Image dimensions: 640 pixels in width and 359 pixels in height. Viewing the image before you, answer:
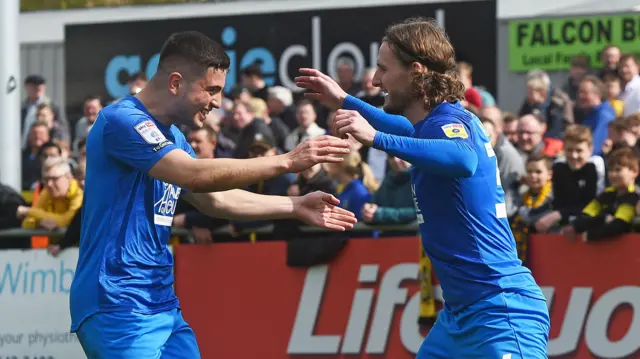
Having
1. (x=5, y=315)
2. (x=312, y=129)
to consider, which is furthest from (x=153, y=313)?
(x=312, y=129)

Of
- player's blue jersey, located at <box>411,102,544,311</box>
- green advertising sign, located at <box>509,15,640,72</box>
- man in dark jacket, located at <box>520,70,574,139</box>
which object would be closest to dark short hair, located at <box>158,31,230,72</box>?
player's blue jersey, located at <box>411,102,544,311</box>

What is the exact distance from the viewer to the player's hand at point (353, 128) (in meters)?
5.63

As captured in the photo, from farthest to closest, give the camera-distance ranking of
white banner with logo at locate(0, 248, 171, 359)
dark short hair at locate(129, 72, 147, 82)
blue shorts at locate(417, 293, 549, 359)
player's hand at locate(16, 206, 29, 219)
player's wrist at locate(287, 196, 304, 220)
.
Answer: dark short hair at locate(129, 72, 147, 82) < player's hand at locate(16, 206, 29, 219) < white banner with logo at locate(0, 248, 171, 359) < player's wrist at locate(287, 196, 304, 220) < blue shorts at locate(417, 293, 549, 359)

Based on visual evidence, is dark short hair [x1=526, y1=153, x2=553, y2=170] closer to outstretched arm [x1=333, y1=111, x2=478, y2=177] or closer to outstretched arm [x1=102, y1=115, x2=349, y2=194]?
outstretched arm [x1=333, y1=111, x2=478, y2=177]

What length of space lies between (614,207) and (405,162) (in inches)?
64.8

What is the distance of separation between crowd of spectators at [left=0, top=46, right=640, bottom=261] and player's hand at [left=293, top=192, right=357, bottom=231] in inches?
126

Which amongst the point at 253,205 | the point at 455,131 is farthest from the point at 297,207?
the point at 455,131

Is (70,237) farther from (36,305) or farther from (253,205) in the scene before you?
(253,205)

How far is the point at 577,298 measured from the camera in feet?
30.2

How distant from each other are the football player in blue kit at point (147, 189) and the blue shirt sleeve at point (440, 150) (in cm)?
24

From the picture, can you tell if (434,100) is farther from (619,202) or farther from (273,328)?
(273,328)

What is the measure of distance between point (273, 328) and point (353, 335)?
2.32 ft

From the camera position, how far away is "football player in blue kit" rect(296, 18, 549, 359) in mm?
5746

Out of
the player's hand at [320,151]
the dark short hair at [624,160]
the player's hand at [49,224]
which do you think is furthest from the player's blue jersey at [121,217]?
the player's hand at [49,224]
